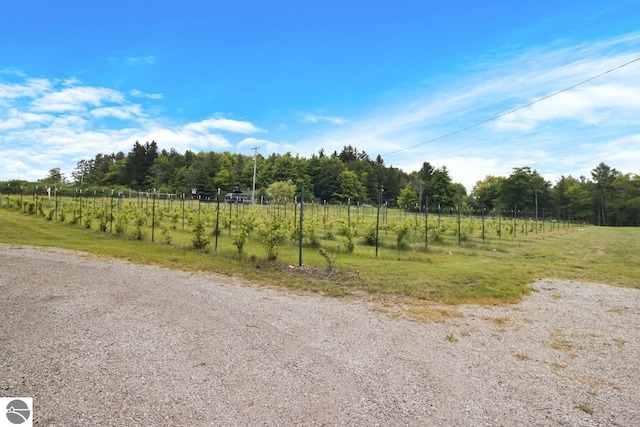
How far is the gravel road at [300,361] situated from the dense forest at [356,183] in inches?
1765

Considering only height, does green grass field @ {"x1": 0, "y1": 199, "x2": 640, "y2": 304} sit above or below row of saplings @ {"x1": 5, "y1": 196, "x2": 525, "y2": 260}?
below

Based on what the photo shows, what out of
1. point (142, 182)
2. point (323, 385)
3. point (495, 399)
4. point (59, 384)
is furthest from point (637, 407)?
point (142, 182)

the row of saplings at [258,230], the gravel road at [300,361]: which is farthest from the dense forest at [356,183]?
the gravel road at [300,361]

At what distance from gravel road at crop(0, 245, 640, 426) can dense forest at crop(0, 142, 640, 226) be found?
4484 cm

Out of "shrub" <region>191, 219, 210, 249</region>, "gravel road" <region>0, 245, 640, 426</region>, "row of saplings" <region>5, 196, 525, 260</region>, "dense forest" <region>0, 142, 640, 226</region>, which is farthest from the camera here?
"dense forest" <region>0, 142, 640, 226</region>

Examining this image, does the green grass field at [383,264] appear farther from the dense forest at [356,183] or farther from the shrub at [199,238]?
the dense forest at [356,183]

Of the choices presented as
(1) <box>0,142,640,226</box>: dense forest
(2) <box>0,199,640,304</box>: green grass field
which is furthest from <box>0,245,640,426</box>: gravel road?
(1) <box>0,142,640,226</box>: dense forest

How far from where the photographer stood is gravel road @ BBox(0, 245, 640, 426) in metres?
2.86

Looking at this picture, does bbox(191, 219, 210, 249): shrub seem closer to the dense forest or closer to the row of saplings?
the row of saplings

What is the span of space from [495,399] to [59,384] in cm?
384

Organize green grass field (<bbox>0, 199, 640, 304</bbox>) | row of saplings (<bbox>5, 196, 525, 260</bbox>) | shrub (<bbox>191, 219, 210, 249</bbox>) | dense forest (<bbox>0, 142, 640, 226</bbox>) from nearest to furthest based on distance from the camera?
green grass field (<bbox>0, 199, 640, 304</bbox>) → row of saplings (<bbox>5, 196, 525, 260</bbox>) → shrub (<bbox>191, 219, 210, 249</bbox>) → dense forest (<bbox>0, 142, 640, 226</bbox>)

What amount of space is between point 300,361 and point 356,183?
217ft

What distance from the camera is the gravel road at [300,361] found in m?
2.86

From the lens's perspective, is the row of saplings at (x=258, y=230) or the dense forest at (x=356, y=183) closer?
the row of saplings at (x=258, y=230)
